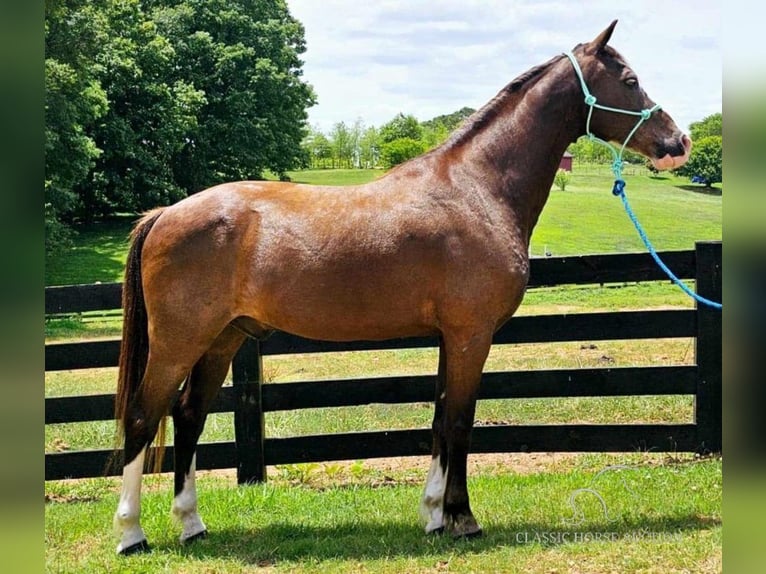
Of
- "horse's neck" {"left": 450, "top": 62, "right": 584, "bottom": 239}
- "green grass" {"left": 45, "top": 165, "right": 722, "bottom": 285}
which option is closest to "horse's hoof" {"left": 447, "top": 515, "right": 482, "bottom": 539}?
"horse's neck" {"left": 450, "top": 62, "right": 584, "bottom": 239}

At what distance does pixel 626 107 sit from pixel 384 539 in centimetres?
273

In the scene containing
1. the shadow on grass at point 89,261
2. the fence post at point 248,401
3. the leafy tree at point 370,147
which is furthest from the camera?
the shadow on grass at point 89,261

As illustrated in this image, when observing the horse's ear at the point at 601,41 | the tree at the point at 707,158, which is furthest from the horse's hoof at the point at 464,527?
the tree at the point at 707,158

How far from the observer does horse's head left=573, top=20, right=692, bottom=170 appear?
→ 3930 mm

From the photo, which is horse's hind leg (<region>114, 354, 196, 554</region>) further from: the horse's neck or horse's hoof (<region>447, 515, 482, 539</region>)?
the horse's neck

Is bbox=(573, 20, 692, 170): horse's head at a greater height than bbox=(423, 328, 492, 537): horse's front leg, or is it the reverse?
bbox=(573, 20, 692, 170): horse's head

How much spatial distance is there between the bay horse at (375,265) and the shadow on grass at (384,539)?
0.39 feet

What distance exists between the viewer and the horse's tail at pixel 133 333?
396 cm

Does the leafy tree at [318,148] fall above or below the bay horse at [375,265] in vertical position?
above

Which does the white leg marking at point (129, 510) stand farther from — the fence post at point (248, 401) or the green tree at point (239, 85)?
the green tree at point (239, 85)

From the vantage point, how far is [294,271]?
379 centimetres

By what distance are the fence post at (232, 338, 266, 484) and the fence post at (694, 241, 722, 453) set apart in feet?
10.3

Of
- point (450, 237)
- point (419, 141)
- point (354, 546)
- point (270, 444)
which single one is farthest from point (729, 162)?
point (419, 141)

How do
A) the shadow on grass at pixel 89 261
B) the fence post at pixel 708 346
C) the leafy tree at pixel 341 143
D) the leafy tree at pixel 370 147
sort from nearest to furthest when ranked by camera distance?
the fence post at pixel 708 346 < the leafy tree at pixel 370 147 < the leafy tree at pixel 341 143 < the shadow on grass at pixel 89 261
